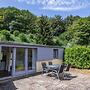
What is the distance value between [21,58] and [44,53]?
4255 millimetres

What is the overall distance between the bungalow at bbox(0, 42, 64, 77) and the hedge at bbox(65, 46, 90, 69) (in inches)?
164

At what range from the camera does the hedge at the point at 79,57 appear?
25094 mm

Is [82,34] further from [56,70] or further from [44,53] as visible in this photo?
[56,70]

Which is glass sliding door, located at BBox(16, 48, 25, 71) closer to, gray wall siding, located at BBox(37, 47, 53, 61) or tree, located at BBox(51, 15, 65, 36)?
gray wall siding, located at BBox(37, 47, 53, 61)

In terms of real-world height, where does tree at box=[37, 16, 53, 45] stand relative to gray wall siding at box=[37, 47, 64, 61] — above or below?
above

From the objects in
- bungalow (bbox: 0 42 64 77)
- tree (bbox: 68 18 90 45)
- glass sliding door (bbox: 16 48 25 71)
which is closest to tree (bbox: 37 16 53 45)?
tree (bbox: 68 18 90 45)

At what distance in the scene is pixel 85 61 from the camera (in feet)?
82.5

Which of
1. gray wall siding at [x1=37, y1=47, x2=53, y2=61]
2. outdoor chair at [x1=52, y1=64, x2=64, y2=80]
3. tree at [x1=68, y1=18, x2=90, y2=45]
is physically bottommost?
outdoor chair at [x1=52, y1=64, x2=64, y2=80]

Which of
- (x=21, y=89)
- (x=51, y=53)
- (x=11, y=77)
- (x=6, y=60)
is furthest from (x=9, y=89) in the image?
(x=51, y=53)

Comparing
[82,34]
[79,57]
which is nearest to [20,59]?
[79,57]

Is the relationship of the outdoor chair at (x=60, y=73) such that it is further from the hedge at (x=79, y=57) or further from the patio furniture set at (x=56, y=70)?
the hedge at (x=79, y=57)

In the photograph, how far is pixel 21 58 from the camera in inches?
784

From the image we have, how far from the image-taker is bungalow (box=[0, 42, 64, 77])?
18062mm

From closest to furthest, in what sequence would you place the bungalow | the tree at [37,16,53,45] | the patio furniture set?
the patio furniture set, the bungalow, the tree at [37,16,53,45]
